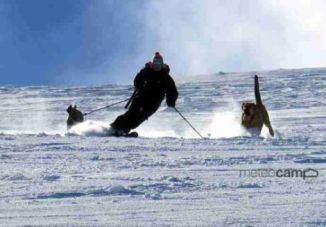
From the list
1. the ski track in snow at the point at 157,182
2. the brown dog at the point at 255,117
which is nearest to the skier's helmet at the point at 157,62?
the ski track in snow at the point at 157,182

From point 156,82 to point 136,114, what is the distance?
0.62 metres

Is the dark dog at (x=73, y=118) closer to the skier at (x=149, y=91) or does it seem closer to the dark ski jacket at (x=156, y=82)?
the skier at (x=149, y=91)

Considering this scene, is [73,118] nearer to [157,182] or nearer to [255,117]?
[255,117]

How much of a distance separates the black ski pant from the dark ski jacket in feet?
0.66

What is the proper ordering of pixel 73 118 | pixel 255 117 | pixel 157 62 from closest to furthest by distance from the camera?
pixel 255 117 < pixel 157 62 < pixel 73 118

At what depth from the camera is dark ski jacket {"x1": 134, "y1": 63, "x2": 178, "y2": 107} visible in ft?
46.1

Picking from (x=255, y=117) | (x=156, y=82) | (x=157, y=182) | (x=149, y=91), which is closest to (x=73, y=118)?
A: (x=149, y=91)

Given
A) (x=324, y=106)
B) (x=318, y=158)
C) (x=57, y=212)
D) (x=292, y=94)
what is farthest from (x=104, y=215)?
(x=292, y=94)

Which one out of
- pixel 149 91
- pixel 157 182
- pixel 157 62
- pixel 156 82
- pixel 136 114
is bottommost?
pixel 157 182

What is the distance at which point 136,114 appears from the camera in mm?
14219

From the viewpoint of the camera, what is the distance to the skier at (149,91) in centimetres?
1403

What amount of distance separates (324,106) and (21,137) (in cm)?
1294

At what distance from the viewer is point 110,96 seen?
3017cm

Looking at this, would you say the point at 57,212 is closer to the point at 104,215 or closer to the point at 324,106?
the point at 104,215
